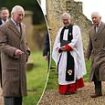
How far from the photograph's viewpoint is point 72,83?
41.3 ft

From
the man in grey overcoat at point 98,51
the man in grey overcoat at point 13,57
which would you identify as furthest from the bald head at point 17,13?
the man in grey overcoat at point 98,51

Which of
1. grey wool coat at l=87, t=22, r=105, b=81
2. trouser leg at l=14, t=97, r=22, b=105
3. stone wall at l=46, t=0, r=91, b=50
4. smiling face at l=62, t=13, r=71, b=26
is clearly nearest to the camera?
trouser leg at l=14, t=97, r=22, b=105

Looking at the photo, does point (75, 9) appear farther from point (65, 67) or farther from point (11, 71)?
point (11, 71)

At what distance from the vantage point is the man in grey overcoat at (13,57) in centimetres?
848

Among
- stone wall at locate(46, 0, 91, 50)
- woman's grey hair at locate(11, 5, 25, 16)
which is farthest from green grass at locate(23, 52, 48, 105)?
stone wall at locate(46, 0, 91, 50)

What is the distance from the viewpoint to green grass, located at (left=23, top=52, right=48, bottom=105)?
862cm

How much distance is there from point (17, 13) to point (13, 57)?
1.98ft

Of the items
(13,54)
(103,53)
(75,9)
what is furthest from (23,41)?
(75,9)

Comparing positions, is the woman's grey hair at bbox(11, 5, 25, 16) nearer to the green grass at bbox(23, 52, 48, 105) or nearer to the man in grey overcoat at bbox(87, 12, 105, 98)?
the green grass at bbox(23, 52, 48, 105)

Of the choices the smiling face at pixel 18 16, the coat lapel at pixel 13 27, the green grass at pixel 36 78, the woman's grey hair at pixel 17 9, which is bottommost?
the green grass at pixel 36 78

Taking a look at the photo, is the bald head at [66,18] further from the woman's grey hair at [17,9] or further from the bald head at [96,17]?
the woman's grey hair at [17,9]

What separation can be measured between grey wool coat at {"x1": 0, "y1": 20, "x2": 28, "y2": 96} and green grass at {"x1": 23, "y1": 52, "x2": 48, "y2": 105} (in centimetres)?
9

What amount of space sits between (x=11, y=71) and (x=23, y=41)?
0.44 metres

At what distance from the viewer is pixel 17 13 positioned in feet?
27.7
